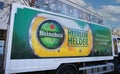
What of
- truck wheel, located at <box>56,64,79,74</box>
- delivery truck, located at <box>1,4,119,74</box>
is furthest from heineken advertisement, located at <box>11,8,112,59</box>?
truck wheel, located at <box>56,64,79,74</box>

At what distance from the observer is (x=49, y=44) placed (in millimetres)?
7402

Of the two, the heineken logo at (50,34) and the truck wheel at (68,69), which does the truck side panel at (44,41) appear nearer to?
the heineken logo at (50,34)

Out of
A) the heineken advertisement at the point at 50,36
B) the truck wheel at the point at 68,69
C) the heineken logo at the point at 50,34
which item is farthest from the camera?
the truck wheel at the point at 68,69

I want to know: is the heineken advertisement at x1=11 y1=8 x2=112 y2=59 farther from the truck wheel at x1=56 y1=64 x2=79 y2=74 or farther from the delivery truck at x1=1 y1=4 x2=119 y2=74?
the truck wheel at x1=56 y1=64 x2=79 y2=74

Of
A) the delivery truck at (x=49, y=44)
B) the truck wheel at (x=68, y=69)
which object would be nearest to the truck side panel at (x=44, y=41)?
the delivery truck at (x=49, y=44)

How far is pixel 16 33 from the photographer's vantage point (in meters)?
6.43

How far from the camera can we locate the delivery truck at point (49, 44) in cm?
642

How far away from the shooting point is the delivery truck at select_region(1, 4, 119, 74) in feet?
21.1

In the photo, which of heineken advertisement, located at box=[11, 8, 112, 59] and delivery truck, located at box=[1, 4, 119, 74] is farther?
heineken advertisement, located at box=[11, 8, 112, 59]

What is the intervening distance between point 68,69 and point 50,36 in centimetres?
171

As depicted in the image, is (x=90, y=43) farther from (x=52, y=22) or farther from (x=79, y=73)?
(x=52, y=22)

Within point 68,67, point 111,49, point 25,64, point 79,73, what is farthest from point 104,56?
point 25,64

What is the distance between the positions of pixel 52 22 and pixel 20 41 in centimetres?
158

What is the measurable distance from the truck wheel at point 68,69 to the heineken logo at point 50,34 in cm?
89
